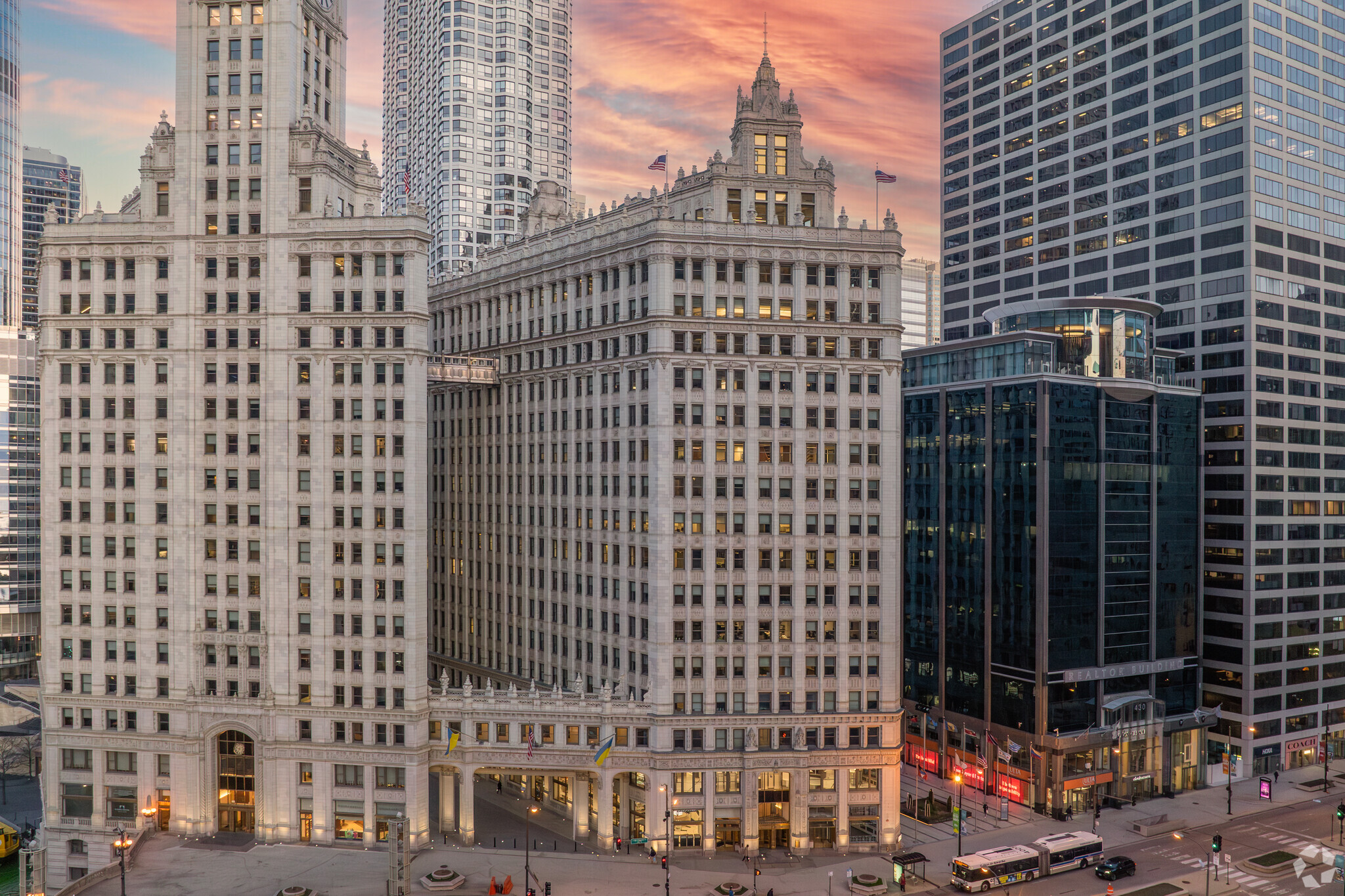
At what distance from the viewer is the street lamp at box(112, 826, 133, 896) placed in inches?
3076

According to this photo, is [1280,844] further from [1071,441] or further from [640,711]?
[640,711]

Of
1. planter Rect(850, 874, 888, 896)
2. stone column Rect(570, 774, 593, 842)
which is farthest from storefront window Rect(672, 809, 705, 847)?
planter Rect(850, 874, 888, 896)

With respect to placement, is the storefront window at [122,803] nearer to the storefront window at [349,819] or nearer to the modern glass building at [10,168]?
the storefront window at [349,819]

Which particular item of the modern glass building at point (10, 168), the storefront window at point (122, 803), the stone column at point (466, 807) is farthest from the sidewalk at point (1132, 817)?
the modern glass building at point (10, 168)

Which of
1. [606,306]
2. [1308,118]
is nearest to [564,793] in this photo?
[606,306]

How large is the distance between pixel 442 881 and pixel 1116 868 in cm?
5803

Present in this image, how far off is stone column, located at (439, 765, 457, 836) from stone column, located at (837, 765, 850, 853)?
36732 millimetres

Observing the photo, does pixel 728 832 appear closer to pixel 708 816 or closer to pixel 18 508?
pixel 708 816

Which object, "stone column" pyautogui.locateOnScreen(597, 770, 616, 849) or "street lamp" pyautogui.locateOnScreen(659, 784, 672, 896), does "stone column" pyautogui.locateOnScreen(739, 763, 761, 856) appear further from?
"stone column" pyautogui.locateOnScreen(597, 770, 616, 849)

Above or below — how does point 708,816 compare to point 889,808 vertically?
below

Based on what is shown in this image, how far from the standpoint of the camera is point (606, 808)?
308 ft

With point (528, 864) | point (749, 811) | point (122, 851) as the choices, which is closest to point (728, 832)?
point (749, 811)

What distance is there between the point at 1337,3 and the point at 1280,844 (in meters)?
108

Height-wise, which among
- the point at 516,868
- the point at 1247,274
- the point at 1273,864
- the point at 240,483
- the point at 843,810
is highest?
the point at 1247,274
